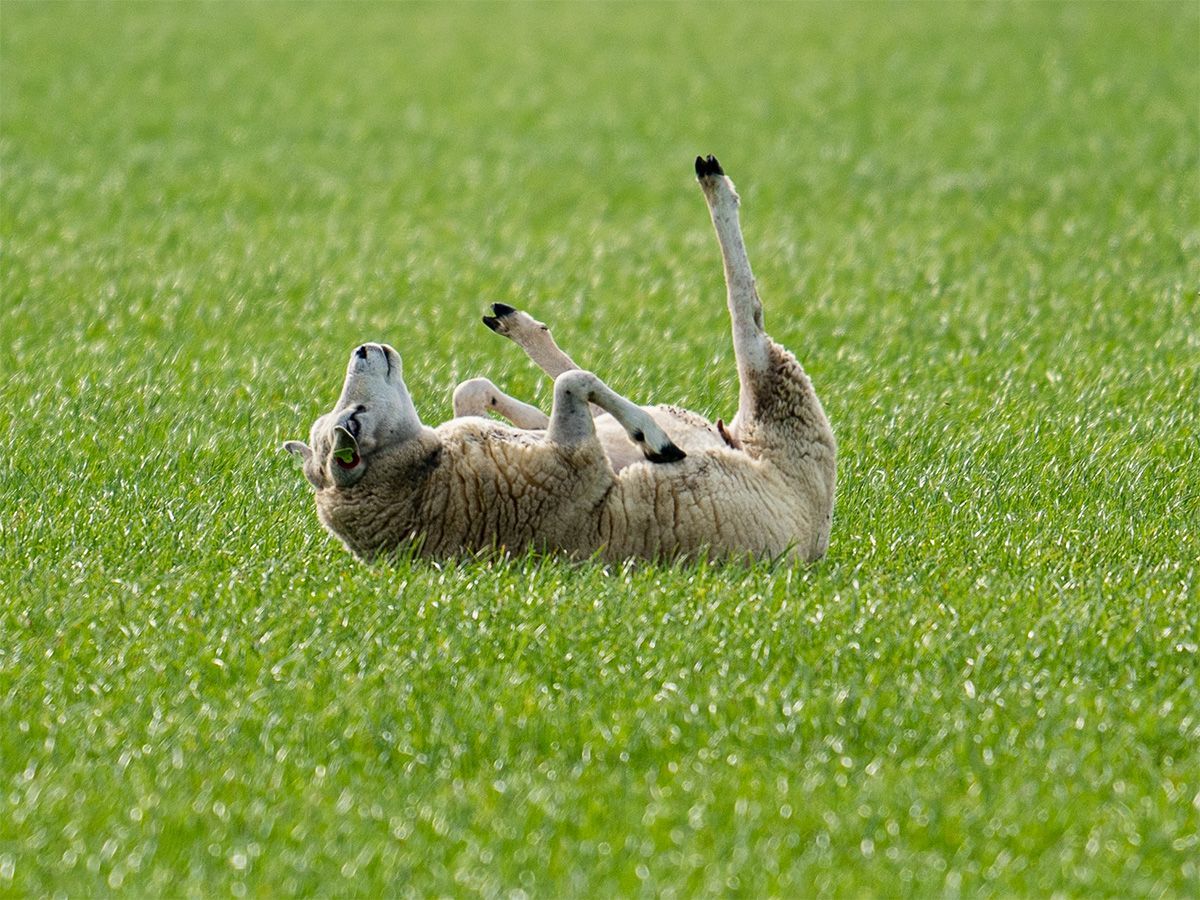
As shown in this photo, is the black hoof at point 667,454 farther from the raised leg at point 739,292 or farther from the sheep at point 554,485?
the raised leg at point 739,292

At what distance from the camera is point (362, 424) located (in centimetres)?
596

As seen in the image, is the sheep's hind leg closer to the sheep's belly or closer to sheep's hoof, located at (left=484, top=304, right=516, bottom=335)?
the sheep's belly

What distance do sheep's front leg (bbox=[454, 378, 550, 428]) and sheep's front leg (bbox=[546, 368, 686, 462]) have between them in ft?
2.82

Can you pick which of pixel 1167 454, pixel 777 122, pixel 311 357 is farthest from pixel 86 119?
pixel 1167 454

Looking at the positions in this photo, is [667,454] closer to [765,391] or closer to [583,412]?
[583,412]

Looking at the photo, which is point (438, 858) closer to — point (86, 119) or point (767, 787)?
point (767, 787)

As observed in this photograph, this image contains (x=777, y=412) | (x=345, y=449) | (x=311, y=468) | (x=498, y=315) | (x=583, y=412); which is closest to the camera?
(x=345, y=449)

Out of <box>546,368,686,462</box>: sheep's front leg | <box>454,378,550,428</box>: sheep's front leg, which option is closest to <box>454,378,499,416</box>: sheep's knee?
<box>454,378,550,428</box>: sheep's front leg

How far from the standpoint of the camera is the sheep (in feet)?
19.6

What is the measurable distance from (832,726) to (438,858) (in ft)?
4.11

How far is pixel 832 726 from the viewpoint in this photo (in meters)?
4.82

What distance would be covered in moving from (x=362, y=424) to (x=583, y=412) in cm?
74

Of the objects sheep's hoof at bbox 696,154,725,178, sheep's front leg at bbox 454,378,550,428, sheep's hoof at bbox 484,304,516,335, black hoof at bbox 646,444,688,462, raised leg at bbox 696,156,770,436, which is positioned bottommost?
sheep's front leg at bbox 454,378,550,428

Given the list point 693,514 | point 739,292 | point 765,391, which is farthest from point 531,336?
point 693,514
